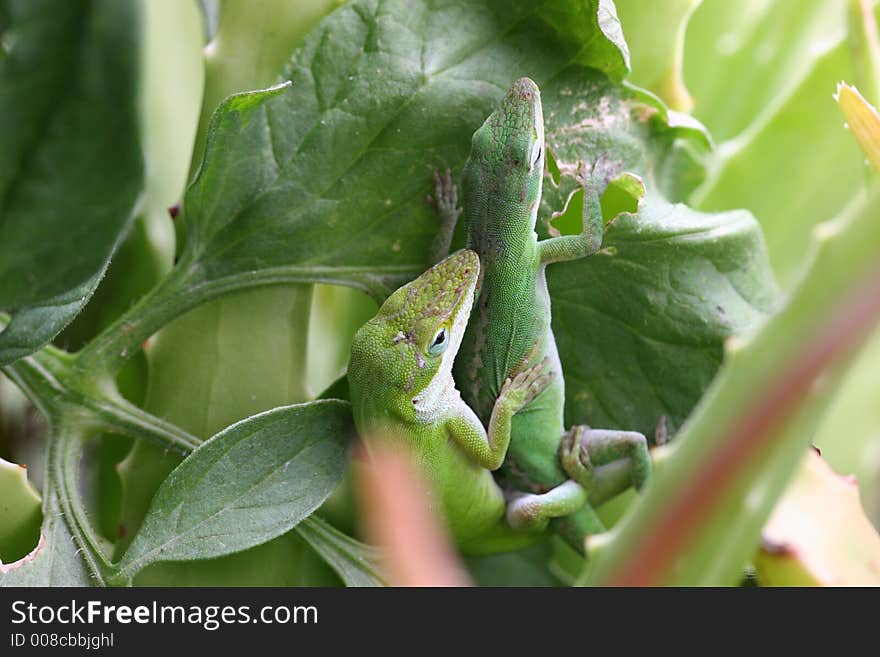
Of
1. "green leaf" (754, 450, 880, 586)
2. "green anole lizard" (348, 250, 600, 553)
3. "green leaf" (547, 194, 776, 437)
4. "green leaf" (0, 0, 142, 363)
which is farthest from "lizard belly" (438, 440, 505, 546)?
"green leaf" (0, 0, 142, 363)

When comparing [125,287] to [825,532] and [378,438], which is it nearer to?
[378,438]

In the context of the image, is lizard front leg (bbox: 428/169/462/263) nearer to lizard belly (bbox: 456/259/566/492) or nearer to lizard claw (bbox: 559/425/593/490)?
lizard belly (bbox: 456/259/566/492)

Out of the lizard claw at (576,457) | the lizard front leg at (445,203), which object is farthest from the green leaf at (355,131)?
the lizard claw at (576,457)

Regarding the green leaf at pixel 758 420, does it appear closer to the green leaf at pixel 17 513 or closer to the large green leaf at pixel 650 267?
the large green leaf at pixel 650 267

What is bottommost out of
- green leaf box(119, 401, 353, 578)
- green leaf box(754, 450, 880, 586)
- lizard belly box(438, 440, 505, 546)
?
lizard belly box(438, 440, 505, 546)

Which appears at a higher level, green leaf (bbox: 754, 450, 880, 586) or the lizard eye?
green leaf (bbox: 754, 450, 880, 586)

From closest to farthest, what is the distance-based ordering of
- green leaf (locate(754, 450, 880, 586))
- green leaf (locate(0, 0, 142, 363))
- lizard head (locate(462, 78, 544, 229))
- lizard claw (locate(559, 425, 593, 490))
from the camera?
green leaf (locate(0, 0, 142, 363)) → green leaf (locate(754, 450, 880, 586)) → lizard head (locate(462, 78, 544, 229)) → lizard claw (locate(559, 425, 593, 490))

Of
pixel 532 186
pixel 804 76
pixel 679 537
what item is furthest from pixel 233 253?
pixel 804 76
